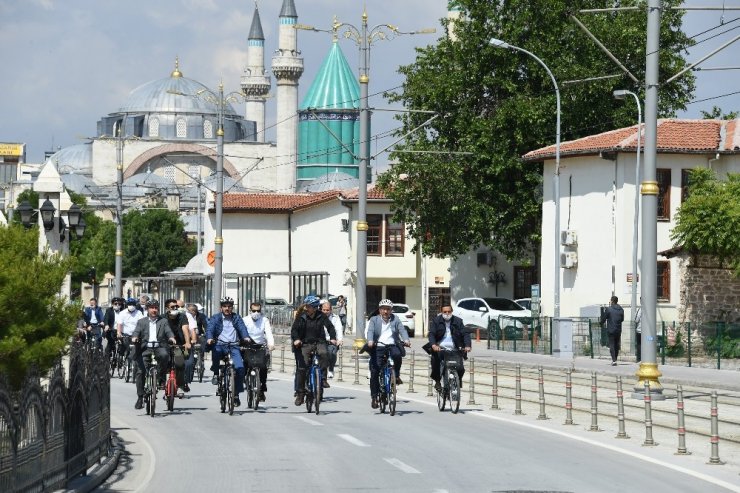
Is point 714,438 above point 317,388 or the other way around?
the other way around

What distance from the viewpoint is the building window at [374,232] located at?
72562 mm

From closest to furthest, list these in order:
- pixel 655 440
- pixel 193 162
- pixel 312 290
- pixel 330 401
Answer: pixel 655 440
pixel 330 401
pixel 312 290
pixel 193 162

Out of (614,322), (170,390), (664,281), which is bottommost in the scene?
(170,390)

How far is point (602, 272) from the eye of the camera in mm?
51031

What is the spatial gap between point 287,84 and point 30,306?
6001 inches

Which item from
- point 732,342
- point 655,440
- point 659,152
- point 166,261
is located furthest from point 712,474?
point 166,261

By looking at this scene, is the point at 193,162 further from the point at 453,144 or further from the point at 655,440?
the point at 655,440

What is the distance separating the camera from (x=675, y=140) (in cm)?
5019

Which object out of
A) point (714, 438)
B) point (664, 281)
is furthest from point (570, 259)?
point (714, 438)

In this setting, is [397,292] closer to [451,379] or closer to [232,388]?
[451,379]

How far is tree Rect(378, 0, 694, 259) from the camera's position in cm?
5659

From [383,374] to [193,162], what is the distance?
169674 millimetres

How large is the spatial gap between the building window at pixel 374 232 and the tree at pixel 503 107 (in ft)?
40.3

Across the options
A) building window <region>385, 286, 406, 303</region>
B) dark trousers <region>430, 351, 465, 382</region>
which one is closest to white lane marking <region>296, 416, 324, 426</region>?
dark trousers <region>430, 351, 465, 382</region>
